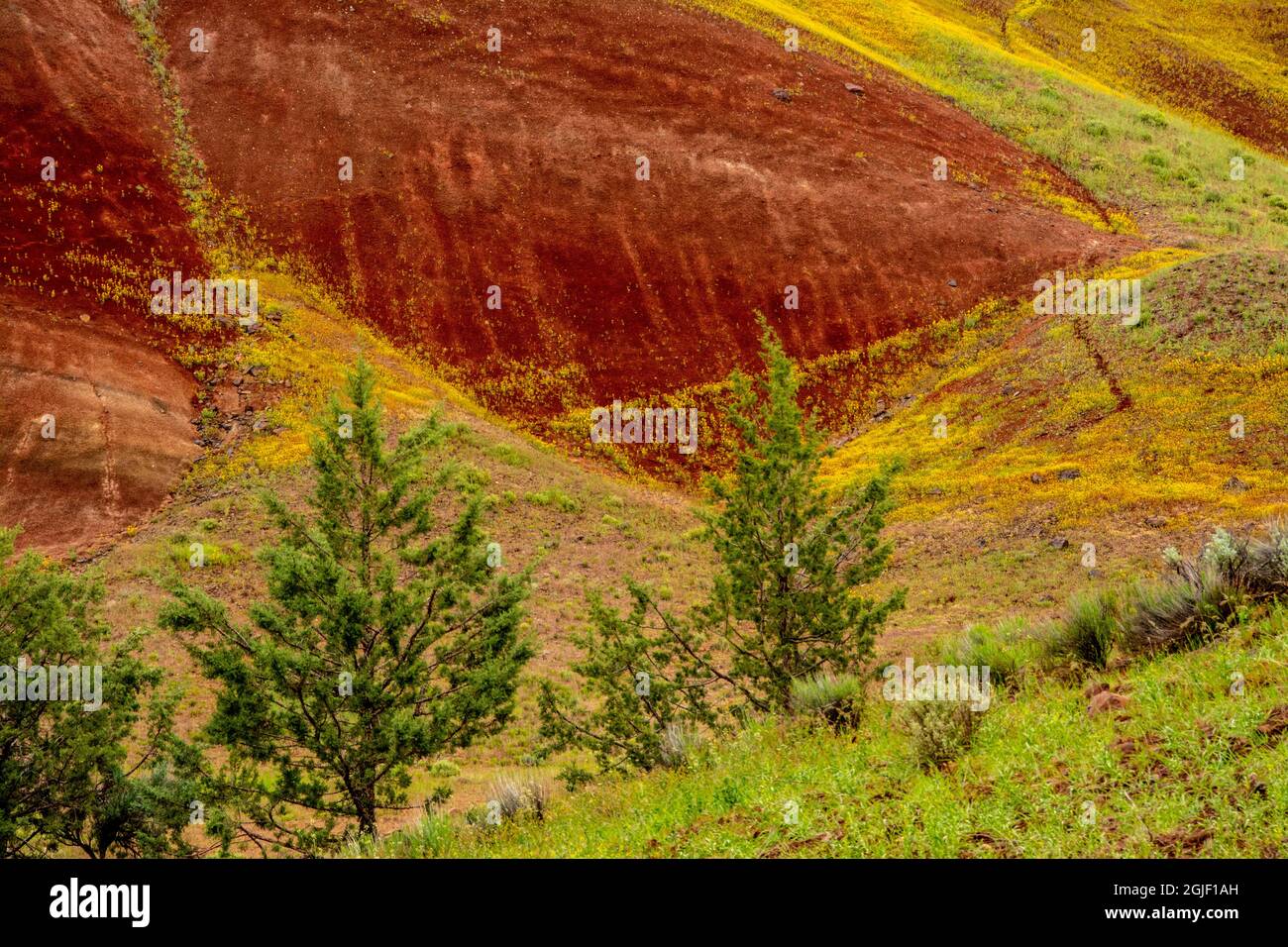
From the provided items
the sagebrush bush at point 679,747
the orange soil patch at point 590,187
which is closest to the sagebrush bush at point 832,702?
the sagebrush bush at point 679,747

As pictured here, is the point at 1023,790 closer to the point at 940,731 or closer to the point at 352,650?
the point at 940,731

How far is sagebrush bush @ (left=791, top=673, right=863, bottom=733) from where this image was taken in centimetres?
923

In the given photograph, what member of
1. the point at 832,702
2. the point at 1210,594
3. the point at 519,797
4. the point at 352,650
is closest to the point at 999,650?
the point at 832,702

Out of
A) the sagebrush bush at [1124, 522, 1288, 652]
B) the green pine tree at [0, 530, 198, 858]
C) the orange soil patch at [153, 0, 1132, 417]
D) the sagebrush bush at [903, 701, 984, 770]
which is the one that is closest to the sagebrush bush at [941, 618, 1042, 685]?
the sagebrush bush at [1124, 522, 1288, 652]

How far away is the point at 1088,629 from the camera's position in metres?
9.35

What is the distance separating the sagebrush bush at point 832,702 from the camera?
363 inches

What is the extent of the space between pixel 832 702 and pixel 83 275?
35034mm

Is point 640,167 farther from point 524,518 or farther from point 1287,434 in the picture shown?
point 1287,434

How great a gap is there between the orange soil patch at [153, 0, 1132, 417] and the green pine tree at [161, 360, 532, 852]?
71.7ft

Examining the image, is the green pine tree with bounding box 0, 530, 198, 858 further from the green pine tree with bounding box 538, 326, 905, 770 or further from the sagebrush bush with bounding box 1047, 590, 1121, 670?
the sagebrush bush with bounding box 1047, 590, 1121, 670

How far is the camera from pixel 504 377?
37.3 m
